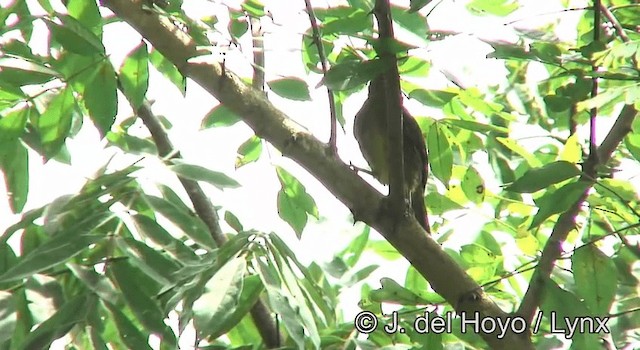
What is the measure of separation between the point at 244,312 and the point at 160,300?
16cm

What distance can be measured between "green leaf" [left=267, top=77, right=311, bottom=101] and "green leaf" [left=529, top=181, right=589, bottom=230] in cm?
54

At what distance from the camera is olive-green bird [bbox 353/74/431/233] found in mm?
2350

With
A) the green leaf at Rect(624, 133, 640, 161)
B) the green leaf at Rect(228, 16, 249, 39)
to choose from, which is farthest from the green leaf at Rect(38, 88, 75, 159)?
the green leaf at Rect(624, 133, 640, 161)

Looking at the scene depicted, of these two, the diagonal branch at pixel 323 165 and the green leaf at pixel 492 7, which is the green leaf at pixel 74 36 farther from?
the green leaf at pixel 492 7

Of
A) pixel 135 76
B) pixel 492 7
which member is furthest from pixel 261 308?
pixel 492 7

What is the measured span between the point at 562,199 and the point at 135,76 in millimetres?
844

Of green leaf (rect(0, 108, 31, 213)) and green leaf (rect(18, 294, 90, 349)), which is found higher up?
green leaf (rect(0, 108, 31, 213))

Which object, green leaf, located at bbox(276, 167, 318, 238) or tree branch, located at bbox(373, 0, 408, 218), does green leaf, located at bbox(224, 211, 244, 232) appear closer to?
green leaf, located at bbox(276, 167, 318, 238)

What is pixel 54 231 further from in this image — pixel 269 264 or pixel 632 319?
pixel 632 319

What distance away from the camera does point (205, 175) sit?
59.3 inches

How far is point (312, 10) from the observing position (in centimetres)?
156

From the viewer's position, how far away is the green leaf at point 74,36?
1.50 metres

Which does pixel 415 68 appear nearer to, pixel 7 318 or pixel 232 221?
pixel 232 221

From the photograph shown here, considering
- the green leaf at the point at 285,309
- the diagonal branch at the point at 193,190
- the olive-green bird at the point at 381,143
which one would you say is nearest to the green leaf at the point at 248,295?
the green leaf at the point at 285,309
